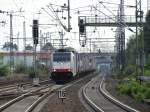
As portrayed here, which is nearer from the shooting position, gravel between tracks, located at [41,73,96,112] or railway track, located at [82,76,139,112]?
railway track, located at [82,76,139,112]

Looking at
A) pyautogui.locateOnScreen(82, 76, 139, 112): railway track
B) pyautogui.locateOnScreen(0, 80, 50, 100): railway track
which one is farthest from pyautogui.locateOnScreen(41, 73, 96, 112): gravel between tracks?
pyautogui.locateOnScreen(0, 80, 50, 100): railway track

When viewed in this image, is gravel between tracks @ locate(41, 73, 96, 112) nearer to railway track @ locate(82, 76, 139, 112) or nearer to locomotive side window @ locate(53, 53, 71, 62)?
railway track @ locate(82, 76, 139, 112)

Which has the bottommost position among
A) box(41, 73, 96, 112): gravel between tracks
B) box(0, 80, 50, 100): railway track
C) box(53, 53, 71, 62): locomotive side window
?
box(0, 80, 50, 100): railway track

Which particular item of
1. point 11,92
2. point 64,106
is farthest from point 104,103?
point 11,92

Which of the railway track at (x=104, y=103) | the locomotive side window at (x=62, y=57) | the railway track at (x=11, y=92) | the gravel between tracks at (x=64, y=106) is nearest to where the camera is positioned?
the railway track at (x=104, y=103)

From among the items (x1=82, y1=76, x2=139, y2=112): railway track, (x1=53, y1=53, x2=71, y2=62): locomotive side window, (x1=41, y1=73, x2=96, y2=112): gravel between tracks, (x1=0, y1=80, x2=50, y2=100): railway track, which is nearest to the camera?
(x1=82, y1=76, x2=139, y2=112): railway track

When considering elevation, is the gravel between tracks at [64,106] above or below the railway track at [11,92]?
above

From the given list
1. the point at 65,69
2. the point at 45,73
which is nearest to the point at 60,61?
the point at 65,69

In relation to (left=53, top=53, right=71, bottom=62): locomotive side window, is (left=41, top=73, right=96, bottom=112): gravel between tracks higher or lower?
lower

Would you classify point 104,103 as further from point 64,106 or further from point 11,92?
point 11,92

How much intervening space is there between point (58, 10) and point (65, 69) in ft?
29.2

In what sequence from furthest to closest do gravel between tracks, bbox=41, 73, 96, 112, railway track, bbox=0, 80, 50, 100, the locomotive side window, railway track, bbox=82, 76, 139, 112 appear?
1. the locomotive side window
2. railway track, bbox=0, 80, 50, 100
3. gravel between tracks, bbox=41, 73, 96, 112
4. railway track, bbox=82, 76, 139, 112

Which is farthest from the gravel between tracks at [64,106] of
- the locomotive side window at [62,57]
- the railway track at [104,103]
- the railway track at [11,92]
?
the locomotive side window at [62,57]

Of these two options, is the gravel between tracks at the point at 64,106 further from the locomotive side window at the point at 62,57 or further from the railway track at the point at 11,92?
the locomotive side window at the point at 62,57
